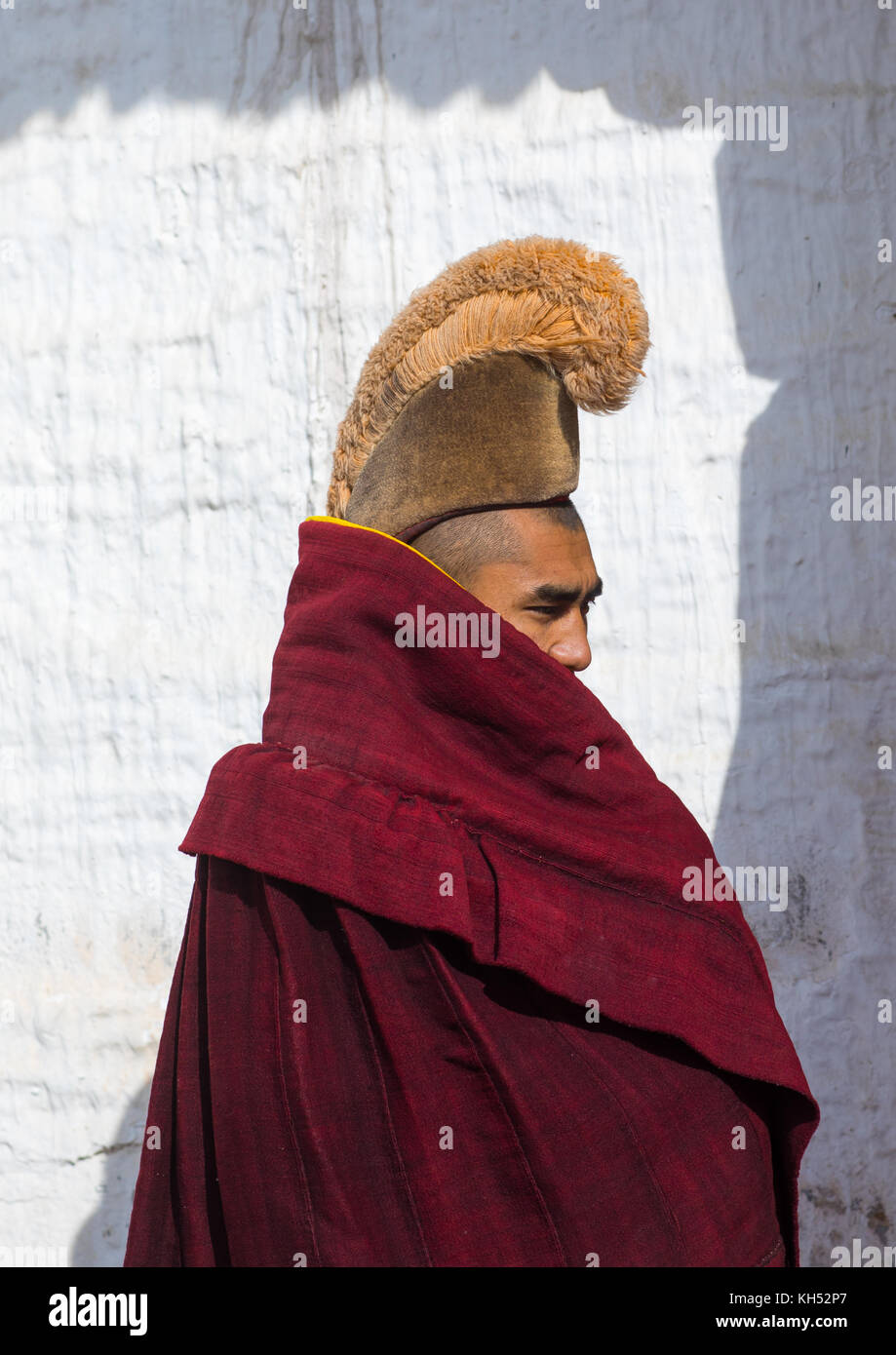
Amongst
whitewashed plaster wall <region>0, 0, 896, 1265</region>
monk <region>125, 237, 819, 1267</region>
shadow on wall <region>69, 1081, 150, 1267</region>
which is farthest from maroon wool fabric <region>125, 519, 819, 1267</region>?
shadow on wall <region>69, 1081, 150, 1267</region>

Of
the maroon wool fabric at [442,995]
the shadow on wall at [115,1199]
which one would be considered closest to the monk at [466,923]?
the maroon wool fabric at [442,995]

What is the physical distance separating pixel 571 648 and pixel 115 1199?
2.09 meters

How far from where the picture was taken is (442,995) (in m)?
1.28

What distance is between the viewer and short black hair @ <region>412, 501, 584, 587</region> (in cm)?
143

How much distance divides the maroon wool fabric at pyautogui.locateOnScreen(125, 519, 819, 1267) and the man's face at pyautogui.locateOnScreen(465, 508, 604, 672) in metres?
0.06

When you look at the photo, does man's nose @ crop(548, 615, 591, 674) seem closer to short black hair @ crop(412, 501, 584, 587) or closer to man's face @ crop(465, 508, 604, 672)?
man's face @ crop(465, 508, 604, 672)

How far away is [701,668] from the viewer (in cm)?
267

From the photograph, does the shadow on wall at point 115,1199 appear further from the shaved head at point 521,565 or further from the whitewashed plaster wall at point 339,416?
the shaved head at point 521,565

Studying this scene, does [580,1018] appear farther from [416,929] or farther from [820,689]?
[820,689]

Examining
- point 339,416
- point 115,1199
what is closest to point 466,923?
point 339,416

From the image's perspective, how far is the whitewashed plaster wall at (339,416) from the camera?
2.63m

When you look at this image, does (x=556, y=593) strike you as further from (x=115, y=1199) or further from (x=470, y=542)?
(x=115, y=1199)

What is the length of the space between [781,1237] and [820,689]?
1.41 metres
